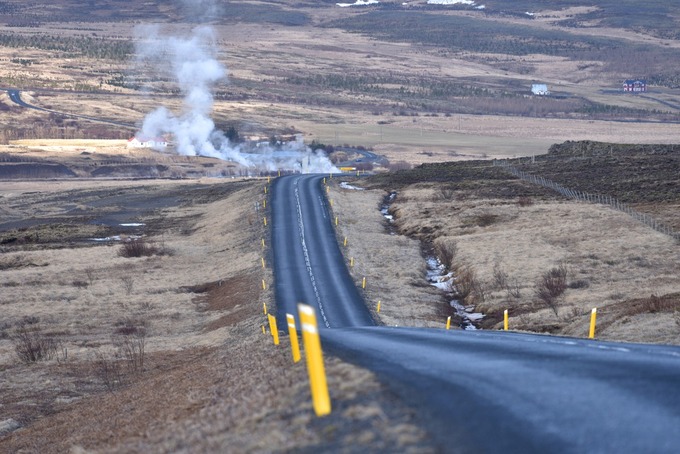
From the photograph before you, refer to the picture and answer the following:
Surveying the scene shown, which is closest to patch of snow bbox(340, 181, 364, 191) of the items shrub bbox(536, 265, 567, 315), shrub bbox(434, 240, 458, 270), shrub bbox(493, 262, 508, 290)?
shrub bbox(434, 240, 458, 270)

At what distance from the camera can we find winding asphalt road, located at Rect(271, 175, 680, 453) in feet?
36.7

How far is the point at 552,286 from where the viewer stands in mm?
45719

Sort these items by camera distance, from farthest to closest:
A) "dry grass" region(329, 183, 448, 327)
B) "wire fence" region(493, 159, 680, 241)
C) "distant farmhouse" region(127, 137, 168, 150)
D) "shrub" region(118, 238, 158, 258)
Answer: "distant farmhouse" region(127, 137, 168, 150), "shrub" region(118, 238, 158, 258), "wire fence" region(493, 159, 680, 241), "dry grass" region(329, 183, 448, 327)

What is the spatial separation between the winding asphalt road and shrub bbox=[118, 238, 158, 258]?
4640 cm

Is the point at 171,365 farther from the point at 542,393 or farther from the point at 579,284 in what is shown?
the point at 542,393

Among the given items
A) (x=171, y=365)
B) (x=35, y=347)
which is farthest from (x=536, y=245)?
(x=35, y=347)

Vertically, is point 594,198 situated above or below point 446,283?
above

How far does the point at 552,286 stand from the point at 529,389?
33247 millimetres

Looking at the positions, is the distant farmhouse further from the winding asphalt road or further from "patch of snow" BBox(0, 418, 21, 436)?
the winding asphalt road

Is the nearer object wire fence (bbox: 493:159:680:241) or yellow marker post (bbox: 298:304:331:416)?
yellow marker post (bbox: 298:304:331:416)

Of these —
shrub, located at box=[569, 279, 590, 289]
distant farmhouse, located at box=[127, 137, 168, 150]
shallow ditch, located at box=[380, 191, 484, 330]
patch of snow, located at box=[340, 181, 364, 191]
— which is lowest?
distant farmhouse, located at box=[127, 137, 168, 150]

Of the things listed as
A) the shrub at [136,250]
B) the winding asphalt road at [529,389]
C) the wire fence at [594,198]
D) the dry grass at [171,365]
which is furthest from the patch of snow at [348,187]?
the winding asphalt road at [529,389]

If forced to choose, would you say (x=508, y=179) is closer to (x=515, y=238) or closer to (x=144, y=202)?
(x=515, y=238)

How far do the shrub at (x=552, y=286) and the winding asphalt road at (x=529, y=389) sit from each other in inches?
818
